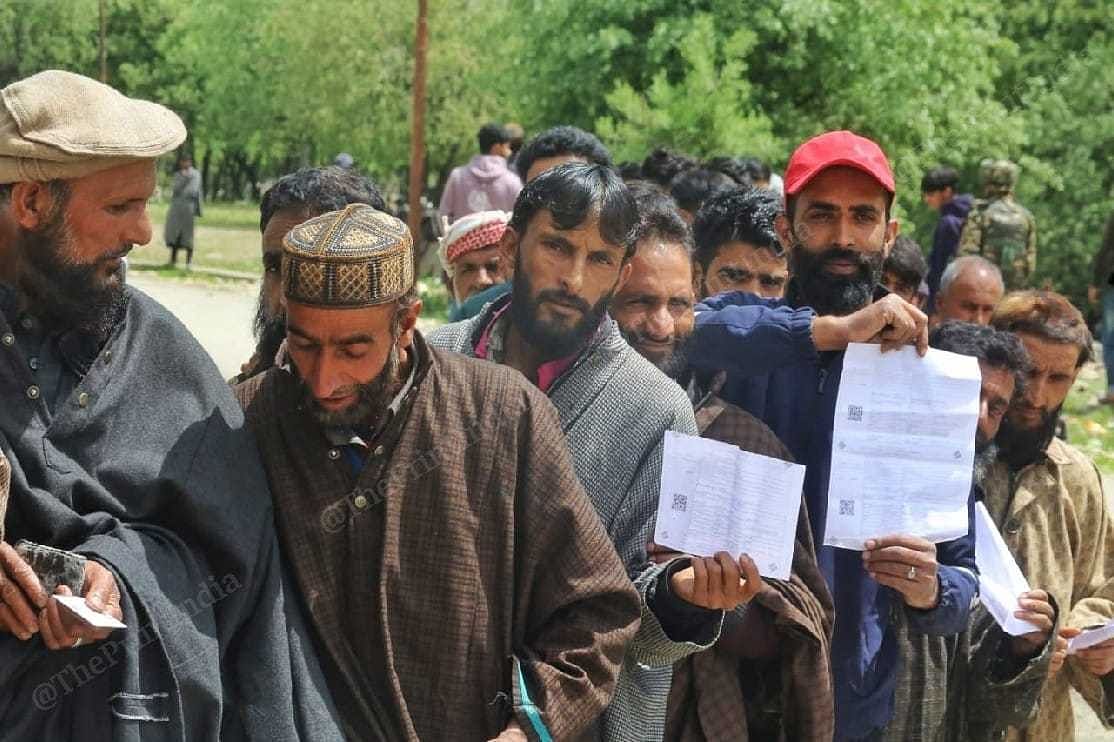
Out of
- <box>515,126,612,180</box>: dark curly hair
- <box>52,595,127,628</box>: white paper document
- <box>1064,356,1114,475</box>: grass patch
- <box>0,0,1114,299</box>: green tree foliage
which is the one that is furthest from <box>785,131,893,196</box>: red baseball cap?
<box>1064,356,1114,475</box>: grass patch

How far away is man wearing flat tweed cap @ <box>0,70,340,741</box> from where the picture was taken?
96.0 inches

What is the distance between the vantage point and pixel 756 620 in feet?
10.7

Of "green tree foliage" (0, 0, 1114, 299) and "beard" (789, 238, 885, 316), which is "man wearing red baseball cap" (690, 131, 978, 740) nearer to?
"beard" (789, 238, 885, 316)

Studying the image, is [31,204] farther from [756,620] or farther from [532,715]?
→ [756,620]

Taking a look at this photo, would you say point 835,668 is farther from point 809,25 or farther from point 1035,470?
point 809,25

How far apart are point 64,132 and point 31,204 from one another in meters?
0.16

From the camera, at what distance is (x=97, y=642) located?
2453 mm

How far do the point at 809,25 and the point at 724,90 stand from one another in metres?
2.91

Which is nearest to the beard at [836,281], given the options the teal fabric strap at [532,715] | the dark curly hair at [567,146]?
the teal fabric strap at [532,715]

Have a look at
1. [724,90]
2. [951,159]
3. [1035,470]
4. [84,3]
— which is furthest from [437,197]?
[1035,470]

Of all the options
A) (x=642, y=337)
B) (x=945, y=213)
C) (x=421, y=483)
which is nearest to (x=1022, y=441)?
(x=642, y=337)

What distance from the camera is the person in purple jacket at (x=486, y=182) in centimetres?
1107

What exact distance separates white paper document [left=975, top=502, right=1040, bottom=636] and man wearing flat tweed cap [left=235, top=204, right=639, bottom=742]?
1.35 meters

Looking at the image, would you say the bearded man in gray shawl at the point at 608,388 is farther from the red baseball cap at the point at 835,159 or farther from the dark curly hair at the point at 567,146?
the dark curly hair at the point at 567,146
